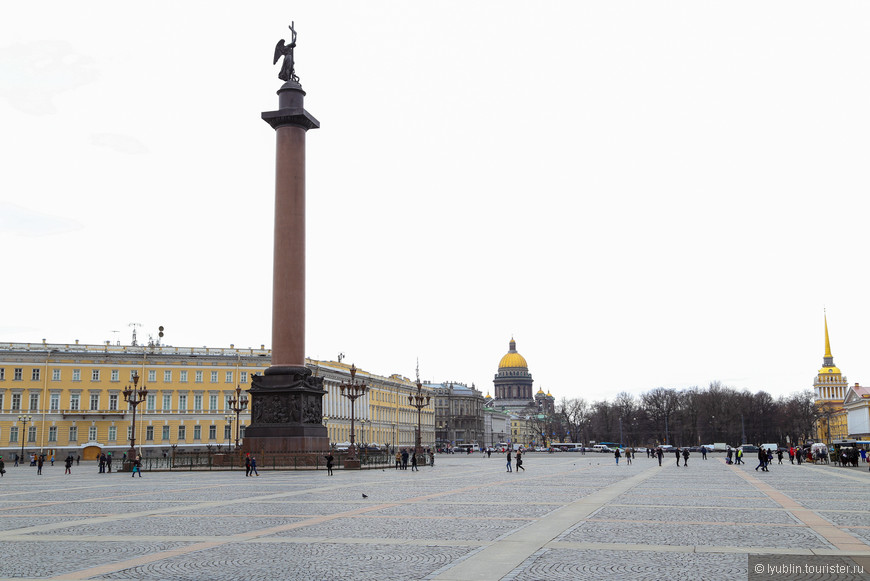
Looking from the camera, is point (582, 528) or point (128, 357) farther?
point (128, 357)

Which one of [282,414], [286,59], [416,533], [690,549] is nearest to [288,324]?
[282,414]

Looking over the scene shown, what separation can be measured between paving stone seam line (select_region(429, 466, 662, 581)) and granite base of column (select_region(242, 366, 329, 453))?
26596mm

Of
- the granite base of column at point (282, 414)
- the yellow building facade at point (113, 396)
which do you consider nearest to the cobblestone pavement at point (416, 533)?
the granite base of column at point (282, 414)

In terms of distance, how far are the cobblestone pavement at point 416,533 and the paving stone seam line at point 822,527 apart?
3 centimetres

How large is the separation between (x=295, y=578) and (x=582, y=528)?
7.74m

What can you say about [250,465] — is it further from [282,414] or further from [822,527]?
[822,527]

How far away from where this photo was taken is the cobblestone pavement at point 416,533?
1212cm

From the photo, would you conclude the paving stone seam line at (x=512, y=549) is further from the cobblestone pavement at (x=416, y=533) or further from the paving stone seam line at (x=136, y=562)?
the paving stone seam line at (x=136, y=562)

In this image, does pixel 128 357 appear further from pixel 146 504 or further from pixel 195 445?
pixel 146 504

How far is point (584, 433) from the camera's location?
196750mm

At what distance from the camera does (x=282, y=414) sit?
46.9 meters

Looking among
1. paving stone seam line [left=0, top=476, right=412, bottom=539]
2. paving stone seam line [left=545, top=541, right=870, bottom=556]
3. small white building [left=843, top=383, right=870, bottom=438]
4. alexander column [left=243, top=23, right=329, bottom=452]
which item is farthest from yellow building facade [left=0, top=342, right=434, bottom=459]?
small white building [left=843, top=383, right=870, bottom=438]

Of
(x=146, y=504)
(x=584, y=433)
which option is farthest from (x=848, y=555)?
(x=584, y=433)

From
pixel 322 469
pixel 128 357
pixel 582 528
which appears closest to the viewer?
pixel 582 528
